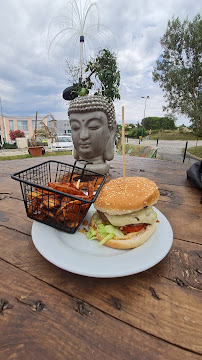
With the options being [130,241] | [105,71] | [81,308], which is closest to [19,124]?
[105,71]

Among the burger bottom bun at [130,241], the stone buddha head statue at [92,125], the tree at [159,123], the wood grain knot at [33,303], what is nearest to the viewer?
the wood grain knot at [33,303]

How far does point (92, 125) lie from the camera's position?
1740mm

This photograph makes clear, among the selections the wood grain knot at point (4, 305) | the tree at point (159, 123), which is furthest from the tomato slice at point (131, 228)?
the tree at point (159, 123)

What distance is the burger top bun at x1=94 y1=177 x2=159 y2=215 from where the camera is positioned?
90 cm

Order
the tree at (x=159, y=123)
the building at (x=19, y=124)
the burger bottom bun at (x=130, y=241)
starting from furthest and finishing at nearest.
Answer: the building at (x=19, y=124) → the tree at (x=159, y=123) → the burger bottom bun at (x=130, y=241)

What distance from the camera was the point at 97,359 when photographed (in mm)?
430

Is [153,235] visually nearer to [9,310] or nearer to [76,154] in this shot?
[9,310]

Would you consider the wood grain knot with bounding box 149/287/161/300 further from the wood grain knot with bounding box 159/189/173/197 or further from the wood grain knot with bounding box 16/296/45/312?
the wood grain knot with bounding box 159/189/173/197

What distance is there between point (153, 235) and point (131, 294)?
305 mm

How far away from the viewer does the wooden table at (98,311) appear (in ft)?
1.48

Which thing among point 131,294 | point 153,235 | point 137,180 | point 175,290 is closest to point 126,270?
point 131,294

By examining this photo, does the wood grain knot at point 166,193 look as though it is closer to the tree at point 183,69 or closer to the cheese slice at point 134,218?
the cheese slice at point 134,218

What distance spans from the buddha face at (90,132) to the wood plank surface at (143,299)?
1257 millimetres

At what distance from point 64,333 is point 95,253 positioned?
0.31m
